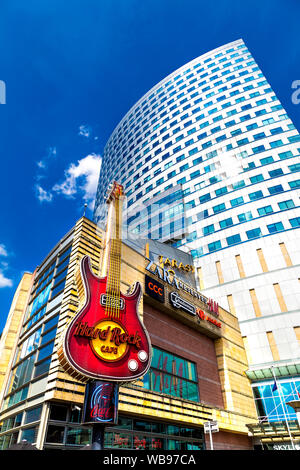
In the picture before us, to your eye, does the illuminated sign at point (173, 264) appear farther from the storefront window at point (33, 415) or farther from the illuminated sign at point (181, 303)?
the storefront window at point (33, 415)

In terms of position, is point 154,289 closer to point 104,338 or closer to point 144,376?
point 144,376

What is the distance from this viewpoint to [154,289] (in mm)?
22328

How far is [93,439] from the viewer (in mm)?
11164

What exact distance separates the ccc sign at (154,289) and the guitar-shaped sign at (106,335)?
20.5ft

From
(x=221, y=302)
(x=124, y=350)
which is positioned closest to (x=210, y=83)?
(x=221, y=302)

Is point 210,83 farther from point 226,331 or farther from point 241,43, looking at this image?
point 226,331

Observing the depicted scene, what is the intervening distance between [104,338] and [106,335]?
0.18 meters

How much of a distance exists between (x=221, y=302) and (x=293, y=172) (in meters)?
22.9

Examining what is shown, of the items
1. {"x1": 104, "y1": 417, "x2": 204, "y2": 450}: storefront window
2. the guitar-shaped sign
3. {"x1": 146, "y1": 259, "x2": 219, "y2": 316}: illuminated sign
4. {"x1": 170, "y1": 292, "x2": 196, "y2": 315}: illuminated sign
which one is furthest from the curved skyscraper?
the guitar-shaped sign

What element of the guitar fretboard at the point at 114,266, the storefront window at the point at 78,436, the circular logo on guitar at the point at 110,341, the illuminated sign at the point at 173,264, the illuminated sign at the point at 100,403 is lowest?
the storefront window at the point at 78,436

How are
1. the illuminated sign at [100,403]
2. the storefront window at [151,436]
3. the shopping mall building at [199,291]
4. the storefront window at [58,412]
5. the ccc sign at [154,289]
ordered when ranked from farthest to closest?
the ccc sign at [154,289] < the shopping mall building at [199,291] < the storefront window at [151,436] < the storefront window at [58,412] < the illuminated sign at [100,403]

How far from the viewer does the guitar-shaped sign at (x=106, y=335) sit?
11.8m

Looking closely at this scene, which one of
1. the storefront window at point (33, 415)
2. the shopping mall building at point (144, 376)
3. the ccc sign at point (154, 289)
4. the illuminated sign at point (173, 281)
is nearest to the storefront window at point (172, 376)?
the shopping mall building at point (144, 376)

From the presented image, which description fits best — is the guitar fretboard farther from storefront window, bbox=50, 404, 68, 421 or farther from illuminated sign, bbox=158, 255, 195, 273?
illuminated sign, bbox=158, 255, 195, 273
